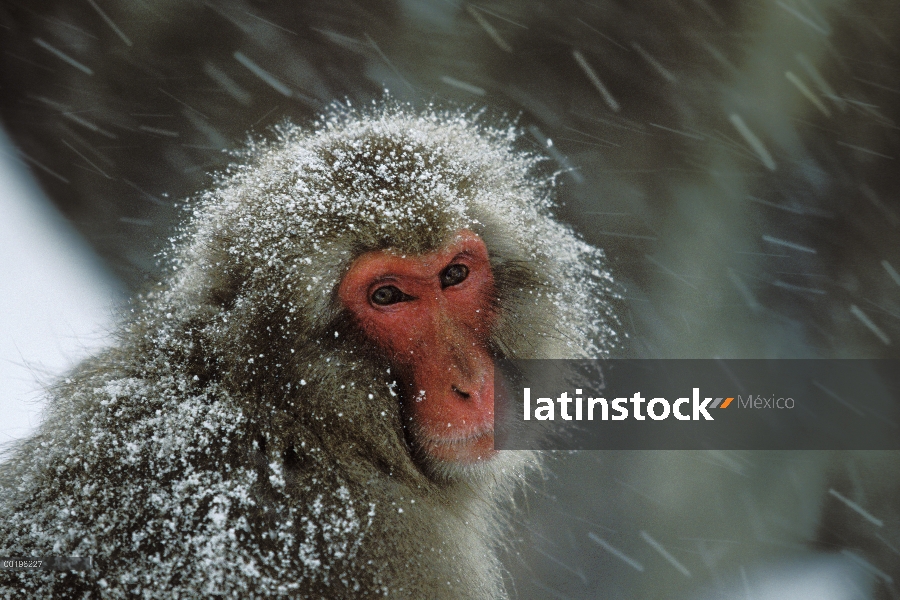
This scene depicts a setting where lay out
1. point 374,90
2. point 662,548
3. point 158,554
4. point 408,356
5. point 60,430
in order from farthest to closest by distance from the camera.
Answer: point 662,548 < point 374,90 < point 408,356 < point 60,430 < point 158,554

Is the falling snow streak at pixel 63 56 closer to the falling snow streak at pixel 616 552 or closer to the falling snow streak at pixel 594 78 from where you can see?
the falling snow streak at pixel 594 78

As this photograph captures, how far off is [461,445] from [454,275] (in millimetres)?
329

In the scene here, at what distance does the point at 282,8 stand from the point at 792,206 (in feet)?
6.90

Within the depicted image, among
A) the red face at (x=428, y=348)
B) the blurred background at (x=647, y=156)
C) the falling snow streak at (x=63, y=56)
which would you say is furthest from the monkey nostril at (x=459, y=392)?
the falling snow streak at (x=63, y=56)

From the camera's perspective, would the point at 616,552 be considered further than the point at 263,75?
Yes

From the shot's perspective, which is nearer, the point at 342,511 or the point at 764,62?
the point at 342,511

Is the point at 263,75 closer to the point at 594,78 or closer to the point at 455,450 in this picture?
the point at 594,78

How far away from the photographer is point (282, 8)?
2523 millimetres

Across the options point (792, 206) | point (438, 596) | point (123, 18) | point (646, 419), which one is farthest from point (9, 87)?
point (792, 206)

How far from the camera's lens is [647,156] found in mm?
2900

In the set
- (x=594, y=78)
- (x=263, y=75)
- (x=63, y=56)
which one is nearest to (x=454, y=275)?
(x=263, y=75)

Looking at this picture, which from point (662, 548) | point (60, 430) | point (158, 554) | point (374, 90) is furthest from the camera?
point (662, 548)

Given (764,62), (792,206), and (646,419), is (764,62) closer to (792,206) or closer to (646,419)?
(792,206)

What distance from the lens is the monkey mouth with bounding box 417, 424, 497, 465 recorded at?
1383 millimetres
